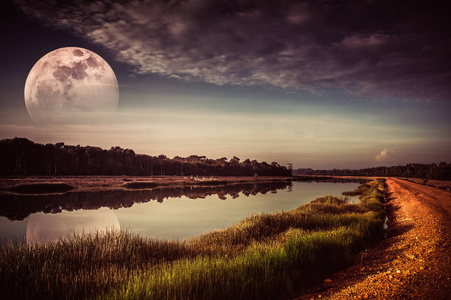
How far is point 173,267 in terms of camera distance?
8.56 metres

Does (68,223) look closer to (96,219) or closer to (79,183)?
(96,219)

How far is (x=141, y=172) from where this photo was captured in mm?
121375

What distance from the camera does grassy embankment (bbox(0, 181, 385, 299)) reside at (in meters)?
7.40

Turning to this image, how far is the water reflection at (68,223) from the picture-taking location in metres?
18.7

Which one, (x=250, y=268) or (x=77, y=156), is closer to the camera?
(x=250, y=268)

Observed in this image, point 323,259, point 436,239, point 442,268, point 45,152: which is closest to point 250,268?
point 323,259

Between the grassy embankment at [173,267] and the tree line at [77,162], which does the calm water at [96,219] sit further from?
the tree line at [77,162]

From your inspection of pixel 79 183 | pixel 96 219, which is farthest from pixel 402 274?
pixel 79 183

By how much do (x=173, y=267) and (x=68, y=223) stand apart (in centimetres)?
1798

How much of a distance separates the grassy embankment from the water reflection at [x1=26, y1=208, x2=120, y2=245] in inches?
303

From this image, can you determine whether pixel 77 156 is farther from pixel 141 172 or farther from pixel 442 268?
pixel 442 268

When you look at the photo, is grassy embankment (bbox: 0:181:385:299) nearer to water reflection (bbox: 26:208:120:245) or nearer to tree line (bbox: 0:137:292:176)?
water reflection (bbox: 26:208:120:245)

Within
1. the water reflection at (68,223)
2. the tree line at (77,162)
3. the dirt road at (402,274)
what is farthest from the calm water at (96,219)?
the tree line at (77,162)

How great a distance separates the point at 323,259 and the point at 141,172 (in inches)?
4652
